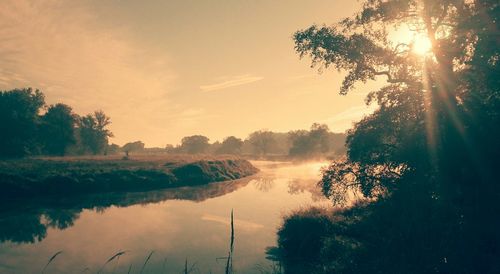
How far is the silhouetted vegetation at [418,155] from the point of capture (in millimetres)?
12516

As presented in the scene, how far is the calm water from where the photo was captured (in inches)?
714

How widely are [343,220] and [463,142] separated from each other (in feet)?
30.3

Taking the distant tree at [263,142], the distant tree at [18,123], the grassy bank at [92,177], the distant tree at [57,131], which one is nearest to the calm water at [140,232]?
the grassy bank at [92,177]

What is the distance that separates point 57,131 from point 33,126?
23.6 feet

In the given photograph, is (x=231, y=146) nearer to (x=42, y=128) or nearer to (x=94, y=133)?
(x=94, y=133)

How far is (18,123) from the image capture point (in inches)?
2972

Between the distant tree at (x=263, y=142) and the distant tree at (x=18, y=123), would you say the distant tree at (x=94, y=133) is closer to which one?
the distant tree at (x=18, y=123)

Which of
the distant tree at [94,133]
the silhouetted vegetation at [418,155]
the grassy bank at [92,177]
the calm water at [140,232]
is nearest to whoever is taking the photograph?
the silhouetted vegetation at [418,155]

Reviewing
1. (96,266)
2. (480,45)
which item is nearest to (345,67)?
(480,45)

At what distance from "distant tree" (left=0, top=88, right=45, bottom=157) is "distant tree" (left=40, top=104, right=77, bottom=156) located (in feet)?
9.77

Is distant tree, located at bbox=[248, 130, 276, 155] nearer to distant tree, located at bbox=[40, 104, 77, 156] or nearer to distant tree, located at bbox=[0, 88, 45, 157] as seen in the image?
distant tree, located at bbox=[40, 104, 77, 156]

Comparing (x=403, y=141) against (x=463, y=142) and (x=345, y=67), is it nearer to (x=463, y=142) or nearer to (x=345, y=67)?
(x=463, y=142)

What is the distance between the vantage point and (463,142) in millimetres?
15406

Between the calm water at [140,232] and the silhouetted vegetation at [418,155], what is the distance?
420cm
